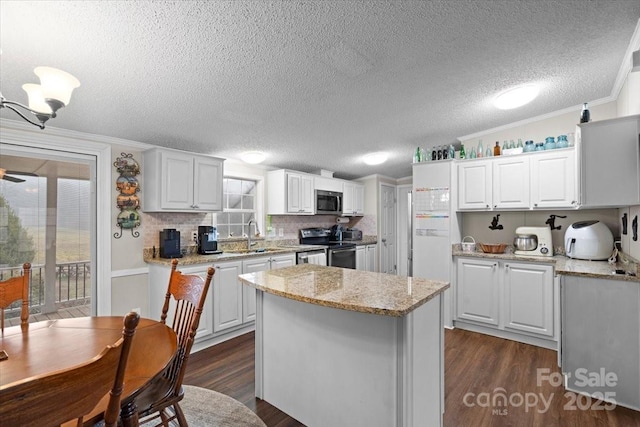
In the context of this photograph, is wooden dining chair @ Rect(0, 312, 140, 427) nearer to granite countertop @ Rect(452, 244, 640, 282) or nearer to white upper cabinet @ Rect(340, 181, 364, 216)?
granite countertop @ Rect(452, 244, 640, 282)

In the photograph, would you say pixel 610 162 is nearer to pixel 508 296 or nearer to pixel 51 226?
pixel 508 296

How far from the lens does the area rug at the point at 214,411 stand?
199 centimetres

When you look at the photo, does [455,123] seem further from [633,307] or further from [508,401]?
[508,401]

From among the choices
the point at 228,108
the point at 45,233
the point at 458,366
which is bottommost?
the point at 458,366

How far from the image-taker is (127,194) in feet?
10.7

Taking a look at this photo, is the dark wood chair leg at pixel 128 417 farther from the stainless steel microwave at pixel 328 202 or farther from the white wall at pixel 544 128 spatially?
the white wall at pixel 544 128

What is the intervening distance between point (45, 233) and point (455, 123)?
4433 mm

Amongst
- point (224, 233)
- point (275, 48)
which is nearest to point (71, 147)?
point (224, 233)

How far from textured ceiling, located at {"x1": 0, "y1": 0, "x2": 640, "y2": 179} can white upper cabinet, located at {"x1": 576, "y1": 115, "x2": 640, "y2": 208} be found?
0.66 m

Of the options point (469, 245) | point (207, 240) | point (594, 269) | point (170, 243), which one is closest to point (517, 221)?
point (469, 245)

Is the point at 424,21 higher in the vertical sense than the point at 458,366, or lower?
higher

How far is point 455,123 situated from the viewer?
12.1 ft

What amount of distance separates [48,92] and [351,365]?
6.63ft

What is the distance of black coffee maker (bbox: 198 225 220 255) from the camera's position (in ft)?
11.9
